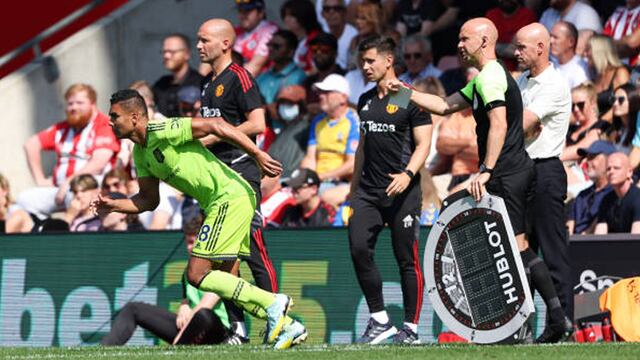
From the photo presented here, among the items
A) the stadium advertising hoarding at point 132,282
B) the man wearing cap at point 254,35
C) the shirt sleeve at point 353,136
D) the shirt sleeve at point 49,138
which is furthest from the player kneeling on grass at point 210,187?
the man wearing cap at point 254,35

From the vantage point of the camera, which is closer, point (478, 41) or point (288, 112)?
point (478, 41)

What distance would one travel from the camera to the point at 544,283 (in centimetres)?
894

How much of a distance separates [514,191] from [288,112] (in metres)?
6.02

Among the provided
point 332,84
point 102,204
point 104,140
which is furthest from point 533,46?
point 104,140

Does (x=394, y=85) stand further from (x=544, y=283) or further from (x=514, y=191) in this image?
(x=544, y=283)

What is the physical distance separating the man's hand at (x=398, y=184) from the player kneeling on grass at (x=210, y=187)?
92 centimetres

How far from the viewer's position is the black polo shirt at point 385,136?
9789 mm

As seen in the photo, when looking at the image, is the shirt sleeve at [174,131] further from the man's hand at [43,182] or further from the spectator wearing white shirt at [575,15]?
the man's hand at [43,182]

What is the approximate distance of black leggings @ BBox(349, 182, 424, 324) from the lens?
9734mm

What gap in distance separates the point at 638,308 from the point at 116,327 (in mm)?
3953

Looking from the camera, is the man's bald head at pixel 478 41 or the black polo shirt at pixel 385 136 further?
the black polo shirt at pixel 385 136

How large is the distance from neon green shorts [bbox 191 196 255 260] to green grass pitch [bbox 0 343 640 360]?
0.61 meters

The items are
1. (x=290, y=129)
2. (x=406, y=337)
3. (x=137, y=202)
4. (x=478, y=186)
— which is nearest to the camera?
(x=478, y=186)

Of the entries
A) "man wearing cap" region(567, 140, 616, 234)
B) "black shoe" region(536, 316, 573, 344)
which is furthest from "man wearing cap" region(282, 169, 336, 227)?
"black shoe" region(536, 316, 573, 344)
